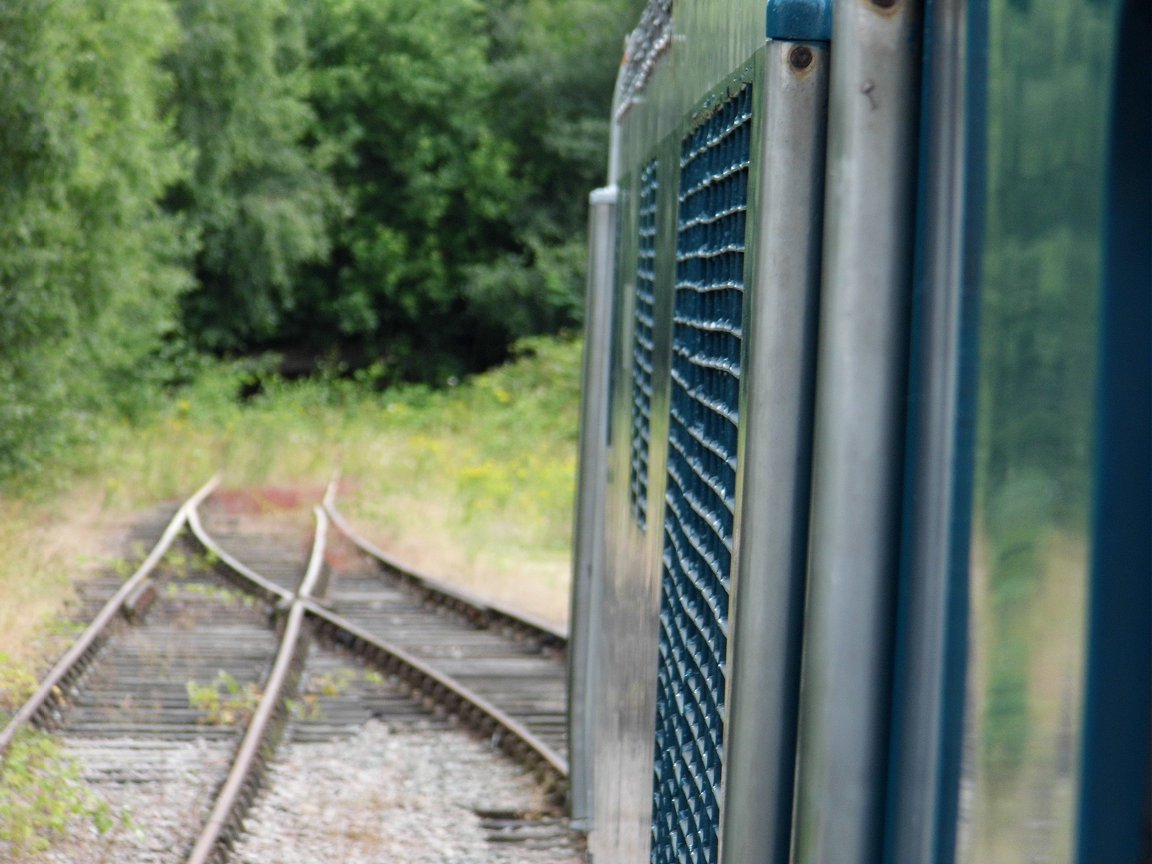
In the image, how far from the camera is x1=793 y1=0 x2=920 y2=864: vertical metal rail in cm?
128

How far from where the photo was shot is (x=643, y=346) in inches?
146

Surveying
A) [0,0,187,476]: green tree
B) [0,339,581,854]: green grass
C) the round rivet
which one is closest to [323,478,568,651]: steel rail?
[0,339,581,854]: green grass

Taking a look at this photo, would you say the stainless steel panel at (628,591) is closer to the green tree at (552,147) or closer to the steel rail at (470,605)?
the steel rail at (470,605)

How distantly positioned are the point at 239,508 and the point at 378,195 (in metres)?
19.0

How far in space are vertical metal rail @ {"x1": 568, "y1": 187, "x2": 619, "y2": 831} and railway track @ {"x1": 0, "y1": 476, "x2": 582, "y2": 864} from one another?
662 millimetres

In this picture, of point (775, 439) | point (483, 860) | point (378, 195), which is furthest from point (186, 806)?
point (378, 195)

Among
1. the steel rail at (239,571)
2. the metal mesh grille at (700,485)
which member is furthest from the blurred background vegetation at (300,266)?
the metal mesh grille at (700,485)

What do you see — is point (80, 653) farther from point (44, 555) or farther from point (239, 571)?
point (44, 555)

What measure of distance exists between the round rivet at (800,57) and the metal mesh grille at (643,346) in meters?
Result: 1.93

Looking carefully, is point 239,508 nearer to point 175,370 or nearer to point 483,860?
point 483,860

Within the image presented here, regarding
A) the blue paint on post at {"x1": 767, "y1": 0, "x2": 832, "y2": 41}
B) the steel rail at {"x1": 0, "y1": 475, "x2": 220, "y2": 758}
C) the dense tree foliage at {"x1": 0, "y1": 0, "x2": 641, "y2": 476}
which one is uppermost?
the dense tree foliage at {"x1": 0, "y1": 0, "x2": 641, "y2": 476}

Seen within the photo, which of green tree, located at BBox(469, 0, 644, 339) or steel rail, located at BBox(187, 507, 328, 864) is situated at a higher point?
green tree, located at BBox(469, 0, 644, 339)

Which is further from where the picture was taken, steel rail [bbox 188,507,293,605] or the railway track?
steel rail [bbox 188,507,293,605]

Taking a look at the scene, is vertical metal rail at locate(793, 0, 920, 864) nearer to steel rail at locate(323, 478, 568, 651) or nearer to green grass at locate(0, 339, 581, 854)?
green grass at locate(0, 339, 581, 854)
